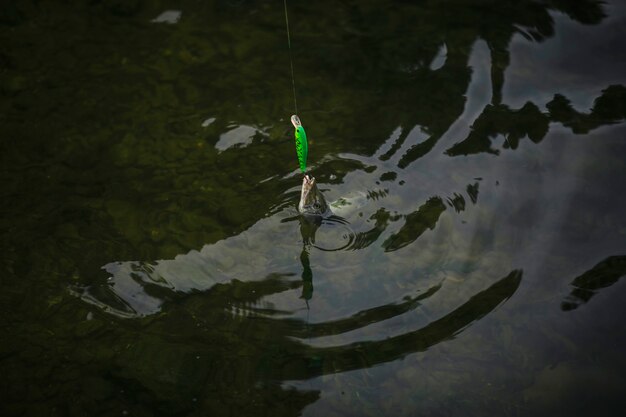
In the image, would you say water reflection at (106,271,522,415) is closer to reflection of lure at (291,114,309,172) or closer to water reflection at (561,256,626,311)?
water reflection at (561,256,626,311)

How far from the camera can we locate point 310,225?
3822 millimetres

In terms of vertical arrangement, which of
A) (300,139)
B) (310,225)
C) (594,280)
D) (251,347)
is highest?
(300,139)

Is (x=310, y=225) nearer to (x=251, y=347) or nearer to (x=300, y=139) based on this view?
(x=300, y=139)

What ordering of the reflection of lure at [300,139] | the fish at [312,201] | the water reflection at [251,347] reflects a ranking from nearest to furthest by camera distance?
1. the water reflection at [251,347]
2. the reflection of lure at [300,139]
3. the fish at [312,201]

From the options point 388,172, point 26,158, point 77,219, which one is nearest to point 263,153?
point 388,172

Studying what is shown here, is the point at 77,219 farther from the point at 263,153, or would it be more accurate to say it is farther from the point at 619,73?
the point at 619,73

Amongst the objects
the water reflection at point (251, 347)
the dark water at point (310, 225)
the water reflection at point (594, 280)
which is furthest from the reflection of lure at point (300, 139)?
the water reflection at point (594, 280)

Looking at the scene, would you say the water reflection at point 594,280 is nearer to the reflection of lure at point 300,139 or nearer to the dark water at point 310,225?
the dark water at point 310,225

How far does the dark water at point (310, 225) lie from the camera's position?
3107 mm

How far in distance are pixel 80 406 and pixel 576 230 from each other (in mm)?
2897

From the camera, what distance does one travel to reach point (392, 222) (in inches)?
149

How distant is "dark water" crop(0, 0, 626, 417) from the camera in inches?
122

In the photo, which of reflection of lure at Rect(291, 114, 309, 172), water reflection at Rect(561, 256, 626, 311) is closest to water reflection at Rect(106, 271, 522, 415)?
water reflection at Rect(561, 256, 626, 311)

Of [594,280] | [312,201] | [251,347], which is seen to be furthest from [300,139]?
[594,280]
